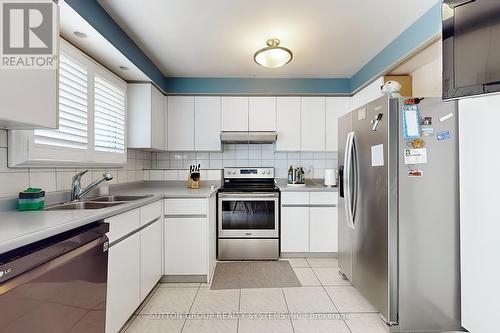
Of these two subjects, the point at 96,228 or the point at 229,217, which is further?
the point at 229,217

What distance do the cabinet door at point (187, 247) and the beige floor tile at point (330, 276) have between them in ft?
4.12

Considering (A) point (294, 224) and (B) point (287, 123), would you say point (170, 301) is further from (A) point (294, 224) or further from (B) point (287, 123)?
(B) point (287, 123)

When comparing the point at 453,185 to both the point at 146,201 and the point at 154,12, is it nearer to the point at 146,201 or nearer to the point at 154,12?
the point at 146,201

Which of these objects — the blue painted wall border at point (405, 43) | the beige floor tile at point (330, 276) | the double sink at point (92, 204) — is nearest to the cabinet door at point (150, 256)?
the double sink at point (92, 204)

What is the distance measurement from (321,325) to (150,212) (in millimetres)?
1698

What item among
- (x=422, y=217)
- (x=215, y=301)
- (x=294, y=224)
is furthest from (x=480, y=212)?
(x=215, y=301)

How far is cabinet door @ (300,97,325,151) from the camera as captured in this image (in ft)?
12.0

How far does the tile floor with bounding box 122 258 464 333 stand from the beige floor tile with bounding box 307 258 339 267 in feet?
1.34

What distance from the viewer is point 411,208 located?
5.95 feet

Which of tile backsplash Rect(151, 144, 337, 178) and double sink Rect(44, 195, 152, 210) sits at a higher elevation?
tile backsplash Rect(151, 144, 337, 178)

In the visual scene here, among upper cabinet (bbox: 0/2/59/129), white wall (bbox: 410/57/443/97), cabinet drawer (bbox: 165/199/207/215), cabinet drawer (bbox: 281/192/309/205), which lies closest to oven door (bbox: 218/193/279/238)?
cabinet drawer (bbox: 281/192/309/205)

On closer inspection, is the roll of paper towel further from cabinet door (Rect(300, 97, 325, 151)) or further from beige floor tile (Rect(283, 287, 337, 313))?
beige floor tile (Rect(283, 287, 337, 313))

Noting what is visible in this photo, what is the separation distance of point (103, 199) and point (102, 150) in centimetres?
46

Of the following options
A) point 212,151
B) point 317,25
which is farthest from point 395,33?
point 212,151
